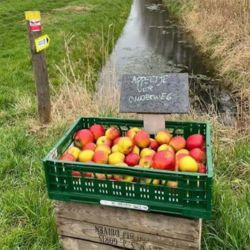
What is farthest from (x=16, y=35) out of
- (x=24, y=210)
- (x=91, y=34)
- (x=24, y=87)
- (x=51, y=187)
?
(x=51, y=187)

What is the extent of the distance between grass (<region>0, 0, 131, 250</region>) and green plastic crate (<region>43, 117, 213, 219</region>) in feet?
2.34

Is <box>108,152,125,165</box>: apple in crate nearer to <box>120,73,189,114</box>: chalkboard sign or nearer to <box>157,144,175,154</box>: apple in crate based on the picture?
<box>157,144,175,154</box>: apple in crate

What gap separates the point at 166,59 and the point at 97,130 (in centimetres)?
927

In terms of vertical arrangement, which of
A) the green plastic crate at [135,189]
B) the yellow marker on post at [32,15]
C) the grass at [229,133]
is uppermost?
→ the yellow marker on post at [32,15]

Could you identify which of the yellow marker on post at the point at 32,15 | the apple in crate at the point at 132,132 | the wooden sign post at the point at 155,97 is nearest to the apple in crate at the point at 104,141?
the apple in crate at the point at 132,132

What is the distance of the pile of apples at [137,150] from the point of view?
8.71 ft

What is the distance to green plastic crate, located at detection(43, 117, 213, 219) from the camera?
241 cm

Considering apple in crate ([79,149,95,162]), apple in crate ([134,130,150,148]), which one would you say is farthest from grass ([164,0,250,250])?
apple in crate ([79,149,95,162])

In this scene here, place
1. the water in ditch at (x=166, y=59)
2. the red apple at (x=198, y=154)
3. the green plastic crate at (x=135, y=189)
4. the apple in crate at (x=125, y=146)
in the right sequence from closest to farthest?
the green plastic crate at (x=135, y=189) → the red apple at (x=198, y=154) → the apple in crate at (x=125, y=146) → the water in ditch at (x=166, y=59)

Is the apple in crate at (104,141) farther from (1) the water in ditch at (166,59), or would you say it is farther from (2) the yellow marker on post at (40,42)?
(1) the water in ditch at (166,59)

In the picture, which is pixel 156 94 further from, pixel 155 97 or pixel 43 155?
pixel 43 155

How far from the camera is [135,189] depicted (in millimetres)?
2518

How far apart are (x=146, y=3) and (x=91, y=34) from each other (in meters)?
10.4

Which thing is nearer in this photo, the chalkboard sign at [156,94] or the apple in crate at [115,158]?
the apple in crate at [115,158]
